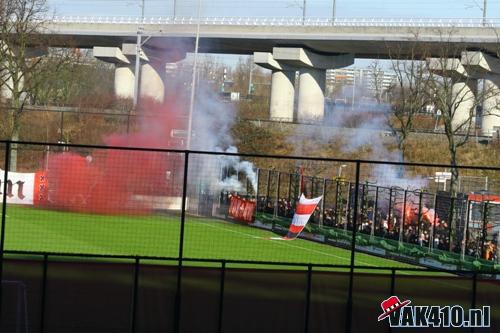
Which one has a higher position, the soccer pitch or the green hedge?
the green hedge

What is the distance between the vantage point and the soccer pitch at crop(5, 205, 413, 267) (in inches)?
1011

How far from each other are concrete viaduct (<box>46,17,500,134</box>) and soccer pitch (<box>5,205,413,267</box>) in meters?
22.4

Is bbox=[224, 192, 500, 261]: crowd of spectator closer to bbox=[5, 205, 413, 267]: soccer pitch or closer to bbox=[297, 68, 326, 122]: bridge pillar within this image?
bbox=[5, 205, 413, 267]: soccer pitch

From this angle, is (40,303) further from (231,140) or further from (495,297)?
(231,140)

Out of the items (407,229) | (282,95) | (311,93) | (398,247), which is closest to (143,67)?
(282,95)

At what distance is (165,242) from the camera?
29938mm

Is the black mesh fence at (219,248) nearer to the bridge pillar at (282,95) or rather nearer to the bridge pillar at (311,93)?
the bridge pillar at (311,93)

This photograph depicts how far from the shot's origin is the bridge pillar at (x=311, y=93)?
66.1m

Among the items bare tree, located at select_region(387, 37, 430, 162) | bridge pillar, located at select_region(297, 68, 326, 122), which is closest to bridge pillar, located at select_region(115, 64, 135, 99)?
bridge pillar, located at select_region(297, 68, 326, 122)

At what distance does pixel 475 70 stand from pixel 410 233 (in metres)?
32.1

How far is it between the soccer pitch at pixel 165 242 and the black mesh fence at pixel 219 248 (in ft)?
0.28

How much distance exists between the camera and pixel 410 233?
25.5 metres

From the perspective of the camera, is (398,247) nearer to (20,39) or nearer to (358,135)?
(358,135)

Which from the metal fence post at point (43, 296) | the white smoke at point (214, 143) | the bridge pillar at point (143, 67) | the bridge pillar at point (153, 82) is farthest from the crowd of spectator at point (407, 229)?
the bridge pillar at point (143, 67)
